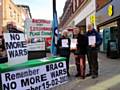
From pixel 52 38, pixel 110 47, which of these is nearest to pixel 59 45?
pixel 52 38

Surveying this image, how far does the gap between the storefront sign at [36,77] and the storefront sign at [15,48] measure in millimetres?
329

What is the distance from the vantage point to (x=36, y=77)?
7461 millimetres

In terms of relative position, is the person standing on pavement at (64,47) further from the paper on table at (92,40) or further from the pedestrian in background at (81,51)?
the paper on table at (92,40)

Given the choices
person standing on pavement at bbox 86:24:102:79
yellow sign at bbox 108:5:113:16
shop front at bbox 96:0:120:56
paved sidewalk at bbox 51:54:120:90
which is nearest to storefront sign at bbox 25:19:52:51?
paved sidewalk at bbox 51:54:120:90

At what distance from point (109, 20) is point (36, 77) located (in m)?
19.4

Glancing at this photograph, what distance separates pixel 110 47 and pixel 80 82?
11.6 m

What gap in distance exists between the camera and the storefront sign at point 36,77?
696 cm

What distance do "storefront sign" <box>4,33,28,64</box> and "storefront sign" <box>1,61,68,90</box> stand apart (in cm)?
33

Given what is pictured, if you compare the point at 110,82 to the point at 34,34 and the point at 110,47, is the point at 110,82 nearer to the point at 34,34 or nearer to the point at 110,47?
the point at 34,34

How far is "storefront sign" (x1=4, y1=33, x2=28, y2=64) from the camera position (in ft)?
24.0

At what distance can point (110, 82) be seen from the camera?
12242 mm

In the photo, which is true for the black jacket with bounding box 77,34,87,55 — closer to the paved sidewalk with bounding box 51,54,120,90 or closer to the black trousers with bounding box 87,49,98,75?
the black trousers with bounding box 87,49,98,75

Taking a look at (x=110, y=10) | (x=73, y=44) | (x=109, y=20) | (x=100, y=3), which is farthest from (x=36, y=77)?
(x=100, y=3)

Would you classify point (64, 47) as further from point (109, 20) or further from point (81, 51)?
point (109, 20)
